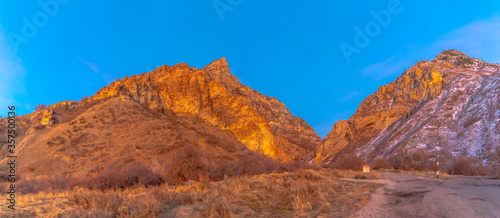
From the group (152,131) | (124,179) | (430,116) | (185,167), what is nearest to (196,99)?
(152,131)

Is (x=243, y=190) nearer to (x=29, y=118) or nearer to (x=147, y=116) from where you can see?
(x=147, y=116)

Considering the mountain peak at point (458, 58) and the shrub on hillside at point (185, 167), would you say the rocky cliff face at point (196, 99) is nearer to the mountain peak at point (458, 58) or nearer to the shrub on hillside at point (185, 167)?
the shrub on hillside at point (185, 167)

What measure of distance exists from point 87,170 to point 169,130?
12.9 metres

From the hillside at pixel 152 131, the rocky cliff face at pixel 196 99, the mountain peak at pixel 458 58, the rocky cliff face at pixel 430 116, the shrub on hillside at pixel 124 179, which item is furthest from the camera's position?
the mountain peak at pixel 458 58

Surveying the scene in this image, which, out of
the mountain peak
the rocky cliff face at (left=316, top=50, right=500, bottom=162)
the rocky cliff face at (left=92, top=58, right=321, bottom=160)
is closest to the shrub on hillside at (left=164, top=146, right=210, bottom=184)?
the rocky cliff face at (left=92, top=58, right=321, bottom=160)

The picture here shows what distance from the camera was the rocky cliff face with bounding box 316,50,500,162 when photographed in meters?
69.6

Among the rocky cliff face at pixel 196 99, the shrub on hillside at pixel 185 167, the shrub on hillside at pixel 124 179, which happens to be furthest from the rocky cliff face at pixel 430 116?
the shrub on hillside at pixel 124 179

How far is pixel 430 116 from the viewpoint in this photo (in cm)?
8738

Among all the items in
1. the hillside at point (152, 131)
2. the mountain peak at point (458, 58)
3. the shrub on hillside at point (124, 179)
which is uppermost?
the mountain peak at point (458, 58)

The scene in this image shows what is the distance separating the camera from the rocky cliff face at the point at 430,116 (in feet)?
228

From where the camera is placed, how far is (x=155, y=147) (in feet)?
121

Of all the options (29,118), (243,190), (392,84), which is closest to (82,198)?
(243,190)

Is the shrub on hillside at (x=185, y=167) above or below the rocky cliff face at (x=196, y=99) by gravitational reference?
below

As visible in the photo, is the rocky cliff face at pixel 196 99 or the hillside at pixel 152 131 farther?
the rocky cliff face at pixel 196 99
